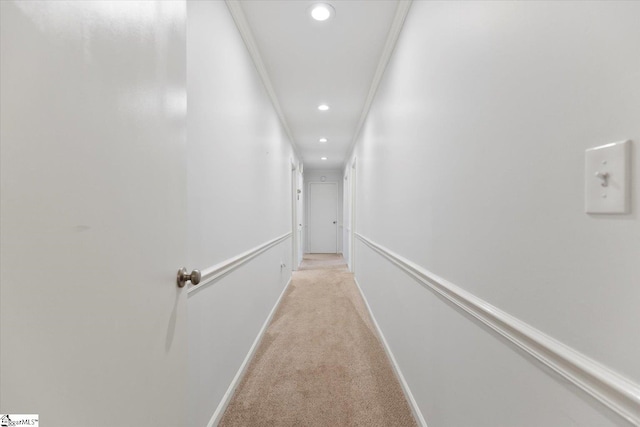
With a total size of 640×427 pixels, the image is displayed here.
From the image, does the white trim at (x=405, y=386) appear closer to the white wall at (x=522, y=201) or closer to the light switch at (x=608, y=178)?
the white wall at (x=522, y=201)

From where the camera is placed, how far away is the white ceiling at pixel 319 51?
1860 millimetres

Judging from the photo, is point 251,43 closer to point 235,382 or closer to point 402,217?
point 402,217

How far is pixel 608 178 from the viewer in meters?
0.49

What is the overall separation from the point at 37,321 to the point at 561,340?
928mm

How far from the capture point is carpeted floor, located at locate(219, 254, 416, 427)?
157 centimetres

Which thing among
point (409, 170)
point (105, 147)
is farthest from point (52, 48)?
point (409, 170)

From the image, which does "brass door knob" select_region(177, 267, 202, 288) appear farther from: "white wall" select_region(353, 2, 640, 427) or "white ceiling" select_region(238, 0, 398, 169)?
"white ceiling" select_region(238, 0, 398, 169)

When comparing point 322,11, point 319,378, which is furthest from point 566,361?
point 322,11

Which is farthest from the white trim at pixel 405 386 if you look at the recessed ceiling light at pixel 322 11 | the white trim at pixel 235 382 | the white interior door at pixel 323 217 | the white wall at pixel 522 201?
the white interior door at pixel 323 217

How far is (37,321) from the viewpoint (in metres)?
0.40

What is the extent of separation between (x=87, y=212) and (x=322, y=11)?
6.30 ft

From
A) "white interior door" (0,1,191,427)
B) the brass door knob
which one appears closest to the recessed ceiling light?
"white interior door" (0,1,191,427)

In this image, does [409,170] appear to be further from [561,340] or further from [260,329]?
[260,329]

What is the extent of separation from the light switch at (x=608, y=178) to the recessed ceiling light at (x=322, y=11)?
5.92 feet
